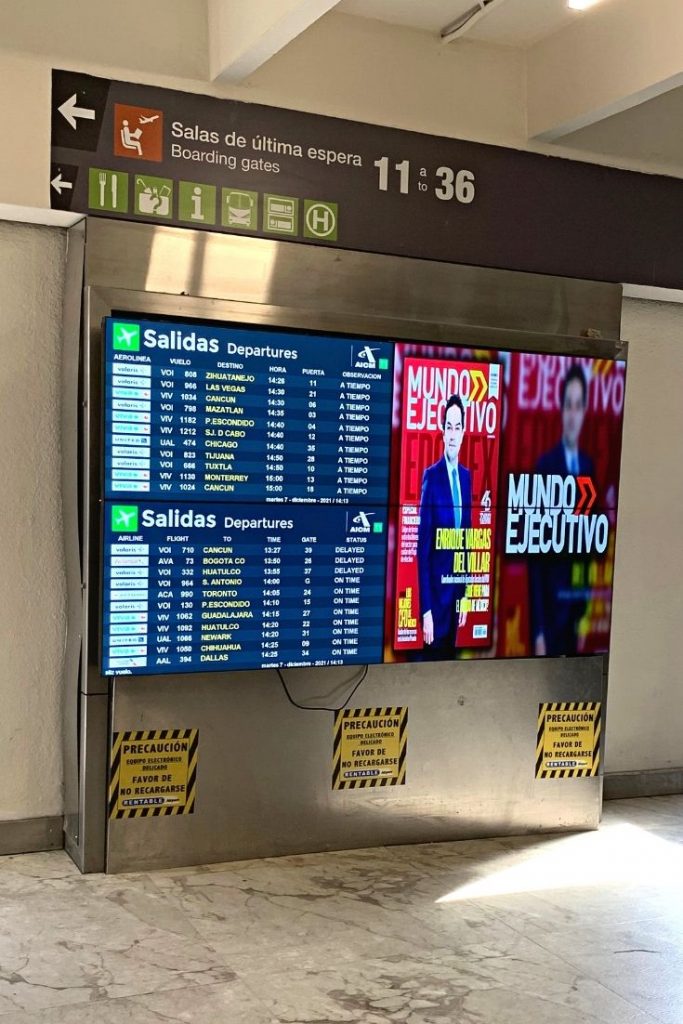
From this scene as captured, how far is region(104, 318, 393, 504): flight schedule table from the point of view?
4070 millimetres

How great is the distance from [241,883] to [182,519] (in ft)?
4.36

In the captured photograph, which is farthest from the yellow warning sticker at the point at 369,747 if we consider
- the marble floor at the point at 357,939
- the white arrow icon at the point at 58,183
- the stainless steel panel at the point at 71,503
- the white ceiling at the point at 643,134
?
the white ceiling at the point at 643,134

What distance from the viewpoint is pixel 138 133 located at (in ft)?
13.8

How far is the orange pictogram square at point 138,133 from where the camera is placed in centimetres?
418

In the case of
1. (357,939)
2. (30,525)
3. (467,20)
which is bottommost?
(357,939)

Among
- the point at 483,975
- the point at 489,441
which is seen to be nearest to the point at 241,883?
the point at 483,975

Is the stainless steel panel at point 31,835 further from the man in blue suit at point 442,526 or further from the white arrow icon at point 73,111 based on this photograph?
the white arrow icon at point 73,111

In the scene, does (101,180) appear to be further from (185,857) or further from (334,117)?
(185,857)

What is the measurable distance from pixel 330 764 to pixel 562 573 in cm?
125

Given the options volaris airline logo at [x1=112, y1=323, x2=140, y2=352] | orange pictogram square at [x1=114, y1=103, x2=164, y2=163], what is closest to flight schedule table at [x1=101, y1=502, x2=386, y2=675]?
volaris airline logo at [x1=112, y1=323, x2=140, y2=352]

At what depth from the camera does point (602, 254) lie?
5090mm

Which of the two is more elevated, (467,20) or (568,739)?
(467,20)

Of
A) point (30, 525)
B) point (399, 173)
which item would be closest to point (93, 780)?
point (30, 525)

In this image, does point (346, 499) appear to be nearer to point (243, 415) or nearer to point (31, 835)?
point (243, 415)
